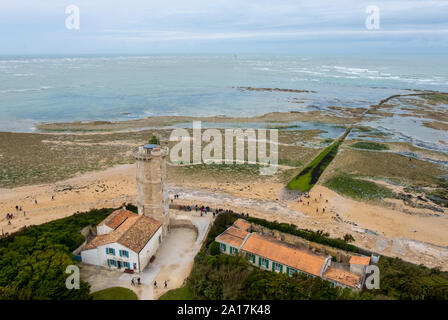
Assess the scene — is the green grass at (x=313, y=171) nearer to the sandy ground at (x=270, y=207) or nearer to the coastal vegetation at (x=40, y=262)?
the sandy ground at (x=270, y=207)

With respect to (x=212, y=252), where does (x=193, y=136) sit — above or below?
above

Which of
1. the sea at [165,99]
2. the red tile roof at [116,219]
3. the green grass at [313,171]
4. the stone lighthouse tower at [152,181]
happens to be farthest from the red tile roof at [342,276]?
the sea at [165,99]

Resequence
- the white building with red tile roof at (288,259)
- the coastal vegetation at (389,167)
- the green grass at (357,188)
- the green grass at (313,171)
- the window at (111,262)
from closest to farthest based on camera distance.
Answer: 1. the white building with red tile roof at (288,259)
2. the window at (111,262)
3. the green grass at (357,188)
4. the green grass at (313,171)
5. the coastal vegetation at (389,167)

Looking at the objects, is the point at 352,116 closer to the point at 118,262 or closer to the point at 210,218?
the point at 210,218

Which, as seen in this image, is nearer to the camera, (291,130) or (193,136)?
(193,136)

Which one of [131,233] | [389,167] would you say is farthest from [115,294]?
[389,167]

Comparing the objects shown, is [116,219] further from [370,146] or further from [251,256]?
[370,146]
